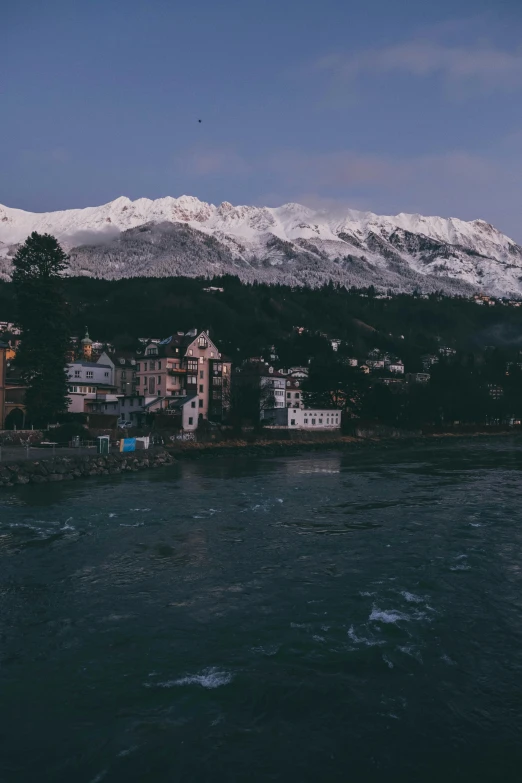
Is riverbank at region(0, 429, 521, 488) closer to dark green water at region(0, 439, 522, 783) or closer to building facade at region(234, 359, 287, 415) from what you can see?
building facade at region(234, 359, 287, 415)

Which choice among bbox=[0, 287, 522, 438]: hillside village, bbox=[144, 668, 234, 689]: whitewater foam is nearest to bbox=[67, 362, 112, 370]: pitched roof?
bbox=[0, 287, 522, 438]: hillside village

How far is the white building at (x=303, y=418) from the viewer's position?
97938 millimetres

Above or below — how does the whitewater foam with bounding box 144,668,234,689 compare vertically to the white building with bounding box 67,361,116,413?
below

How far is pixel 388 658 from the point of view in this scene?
15141 mm

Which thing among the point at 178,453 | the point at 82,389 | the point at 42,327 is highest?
the point at 42,327

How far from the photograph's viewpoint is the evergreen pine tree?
223 ft

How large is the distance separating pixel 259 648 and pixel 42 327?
62659mm

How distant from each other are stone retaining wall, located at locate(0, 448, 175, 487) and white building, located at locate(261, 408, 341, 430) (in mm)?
40461

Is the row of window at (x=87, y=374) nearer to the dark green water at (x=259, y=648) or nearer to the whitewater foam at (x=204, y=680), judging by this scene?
the dark green water at (x=259, y=648)

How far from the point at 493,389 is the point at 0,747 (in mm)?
170876

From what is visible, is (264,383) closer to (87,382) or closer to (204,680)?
(87,382)

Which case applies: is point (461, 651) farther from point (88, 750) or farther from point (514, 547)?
point (514, 547)

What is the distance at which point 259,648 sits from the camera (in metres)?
15.6

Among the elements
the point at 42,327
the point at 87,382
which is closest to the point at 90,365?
the point at 87,382
